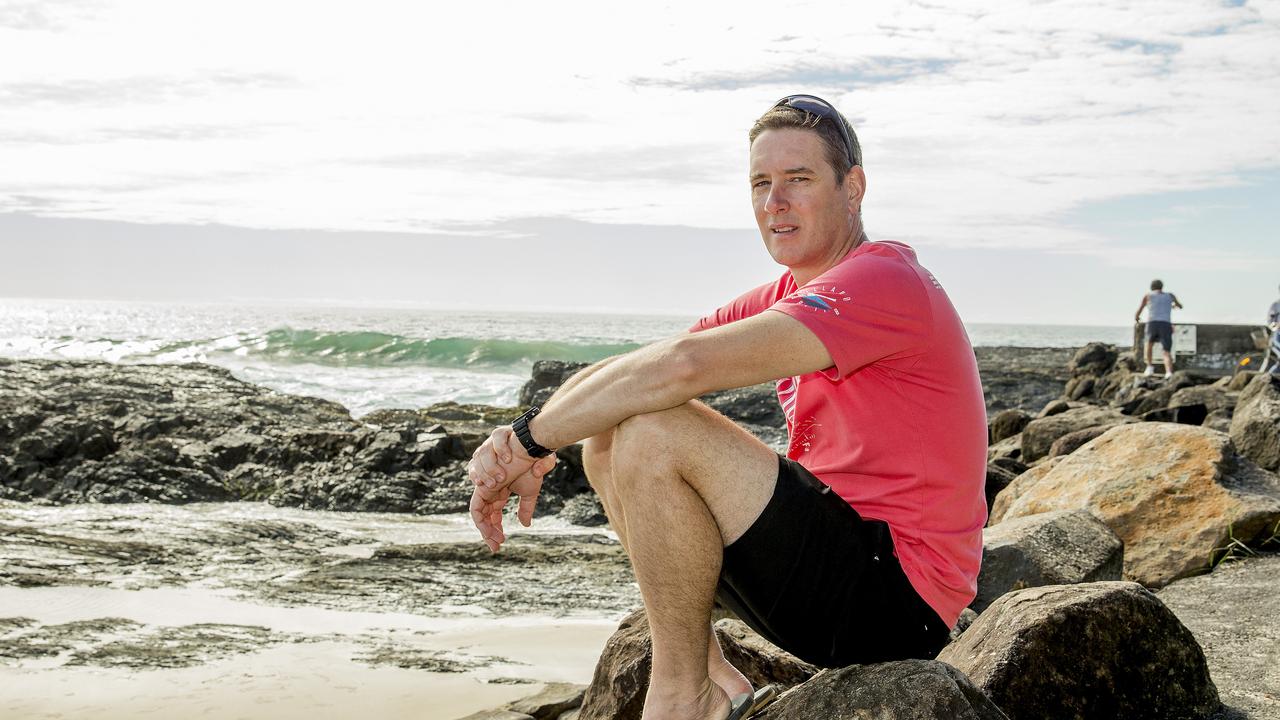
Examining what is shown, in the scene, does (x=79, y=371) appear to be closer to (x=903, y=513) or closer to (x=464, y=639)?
(x=464, y=639)

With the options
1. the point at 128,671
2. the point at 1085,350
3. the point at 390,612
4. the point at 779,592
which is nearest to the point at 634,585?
the point at 390,612

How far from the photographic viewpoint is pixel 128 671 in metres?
4.50

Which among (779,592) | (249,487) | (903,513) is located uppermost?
(903,513)

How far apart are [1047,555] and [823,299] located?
7.53 ft

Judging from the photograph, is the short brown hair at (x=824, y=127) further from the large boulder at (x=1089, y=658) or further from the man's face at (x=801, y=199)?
the large boulder at (x=1089, y=658)

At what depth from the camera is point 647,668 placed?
3.26m

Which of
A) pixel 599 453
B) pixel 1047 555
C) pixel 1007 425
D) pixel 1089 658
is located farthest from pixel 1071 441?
pixel 599 453

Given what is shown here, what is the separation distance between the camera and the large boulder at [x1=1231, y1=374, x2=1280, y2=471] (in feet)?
19.0

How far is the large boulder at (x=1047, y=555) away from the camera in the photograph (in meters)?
4.28

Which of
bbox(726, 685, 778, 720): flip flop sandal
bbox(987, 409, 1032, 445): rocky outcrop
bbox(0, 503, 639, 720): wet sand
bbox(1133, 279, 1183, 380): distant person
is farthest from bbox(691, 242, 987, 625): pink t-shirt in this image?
bbox(1133, 279, 1183, 380): distant person

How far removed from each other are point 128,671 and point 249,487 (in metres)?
5.06

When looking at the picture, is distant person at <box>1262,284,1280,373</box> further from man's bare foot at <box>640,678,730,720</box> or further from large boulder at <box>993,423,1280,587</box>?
man's bare foot at <box>640,678,730,720</box>

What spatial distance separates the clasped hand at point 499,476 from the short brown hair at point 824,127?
109cm

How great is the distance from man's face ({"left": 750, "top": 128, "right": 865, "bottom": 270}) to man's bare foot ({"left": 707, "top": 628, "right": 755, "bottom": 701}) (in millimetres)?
1055
